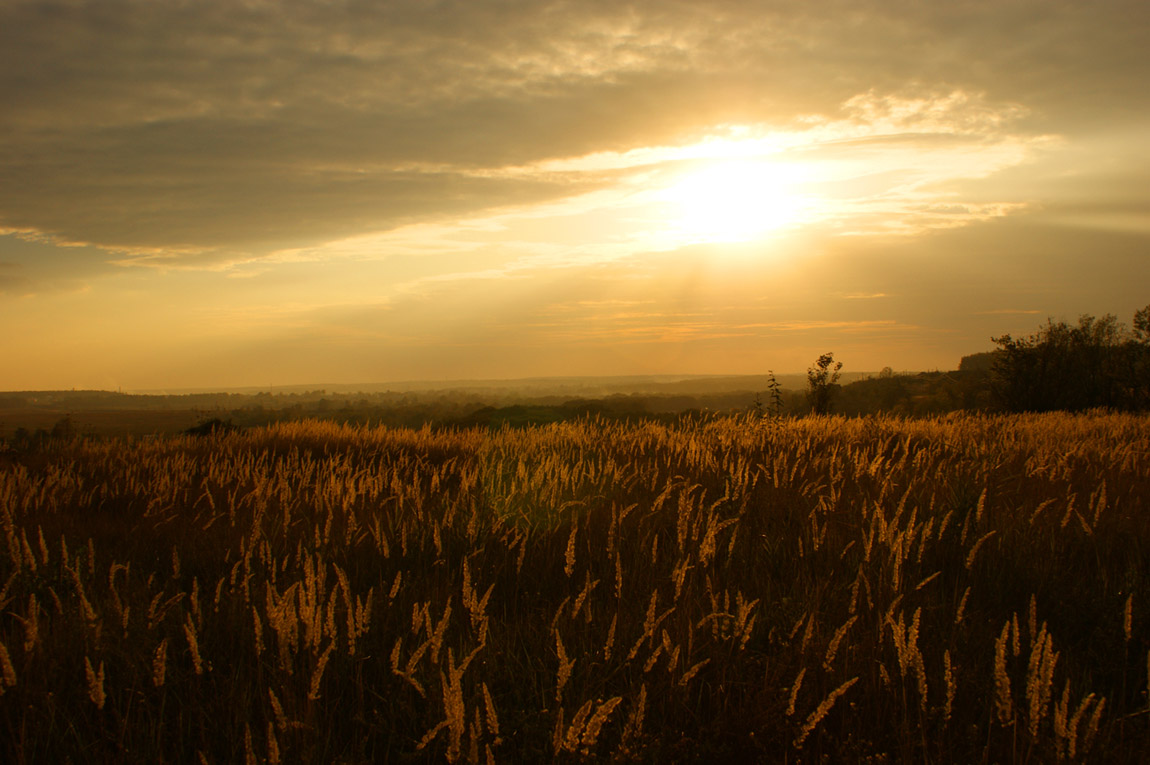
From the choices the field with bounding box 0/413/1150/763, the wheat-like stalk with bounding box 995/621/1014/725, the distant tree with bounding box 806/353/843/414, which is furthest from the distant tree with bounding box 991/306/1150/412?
the wheat-like stalk with bounding box 995/621/1014/725

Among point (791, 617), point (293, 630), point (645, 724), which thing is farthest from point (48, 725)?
point (791, 617)

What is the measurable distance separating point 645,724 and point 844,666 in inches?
29.3

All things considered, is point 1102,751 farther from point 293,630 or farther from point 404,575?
point 404,575

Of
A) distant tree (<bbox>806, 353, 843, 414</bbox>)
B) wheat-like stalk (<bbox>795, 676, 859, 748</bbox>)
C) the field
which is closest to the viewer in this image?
wheat-like stalk (<bbox>795, 676, 859, 748</bbox>)

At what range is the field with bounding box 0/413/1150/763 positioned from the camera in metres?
1.99

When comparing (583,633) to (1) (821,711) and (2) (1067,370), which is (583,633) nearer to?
(1) (821,711)

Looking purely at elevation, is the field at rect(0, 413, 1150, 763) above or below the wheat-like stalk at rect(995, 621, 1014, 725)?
below

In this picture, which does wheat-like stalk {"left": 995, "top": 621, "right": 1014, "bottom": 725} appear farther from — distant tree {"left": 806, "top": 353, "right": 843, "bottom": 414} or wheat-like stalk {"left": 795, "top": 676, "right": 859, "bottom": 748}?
distant tree {"left": 806, "top": 353, "right": 843, "bottom": 414}

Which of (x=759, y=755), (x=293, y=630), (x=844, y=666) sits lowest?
(x=759, y=755)

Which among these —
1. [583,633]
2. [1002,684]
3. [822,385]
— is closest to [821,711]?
[1002,684]

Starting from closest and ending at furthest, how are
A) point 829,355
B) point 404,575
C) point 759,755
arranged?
point 759,755 < point 404,575 < point 829,355

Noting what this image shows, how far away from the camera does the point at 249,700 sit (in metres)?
2.20

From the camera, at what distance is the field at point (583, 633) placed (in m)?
1.99

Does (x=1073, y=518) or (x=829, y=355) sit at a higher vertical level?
(x=829, y=355)
